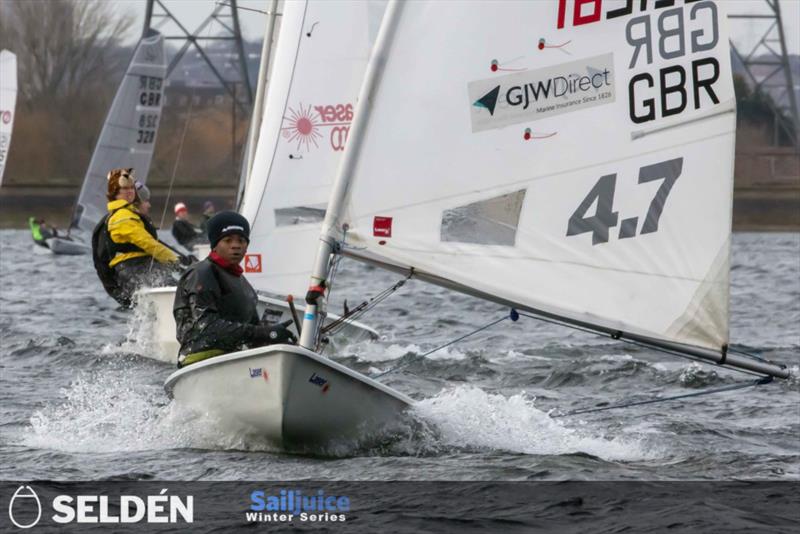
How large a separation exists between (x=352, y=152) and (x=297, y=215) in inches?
189

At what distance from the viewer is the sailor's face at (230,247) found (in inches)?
287


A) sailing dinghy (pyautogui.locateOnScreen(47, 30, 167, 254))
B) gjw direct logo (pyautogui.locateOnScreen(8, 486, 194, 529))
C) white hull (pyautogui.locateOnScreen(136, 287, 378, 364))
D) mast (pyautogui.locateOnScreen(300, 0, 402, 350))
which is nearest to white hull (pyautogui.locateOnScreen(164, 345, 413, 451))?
mast (pyautogui.locateOnScreen(300, 0, 402, 350))

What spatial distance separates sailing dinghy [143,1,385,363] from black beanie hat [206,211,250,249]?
14.4ft

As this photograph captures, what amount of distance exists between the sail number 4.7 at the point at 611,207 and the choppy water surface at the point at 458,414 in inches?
43.5

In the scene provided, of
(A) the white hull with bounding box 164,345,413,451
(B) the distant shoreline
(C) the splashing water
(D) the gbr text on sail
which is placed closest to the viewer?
(A) the white hull with bounding box 164,345,413,451

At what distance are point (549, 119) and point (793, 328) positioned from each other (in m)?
8.49

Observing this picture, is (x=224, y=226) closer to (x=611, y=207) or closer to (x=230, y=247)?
(x=230, y=247)

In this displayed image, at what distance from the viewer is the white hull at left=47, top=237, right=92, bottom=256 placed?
30.9 meters

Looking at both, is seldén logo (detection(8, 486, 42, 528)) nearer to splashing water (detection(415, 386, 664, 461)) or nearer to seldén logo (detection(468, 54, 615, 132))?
splashing water (detection(415, 386, 664, 461))

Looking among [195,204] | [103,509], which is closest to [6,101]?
[103,509]

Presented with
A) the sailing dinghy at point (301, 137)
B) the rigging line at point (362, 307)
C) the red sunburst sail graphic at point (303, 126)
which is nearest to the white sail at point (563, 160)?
the rigging line at point (362, 307)

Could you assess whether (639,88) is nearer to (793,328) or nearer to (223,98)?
(793,328)

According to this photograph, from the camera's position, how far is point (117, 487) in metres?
6.53

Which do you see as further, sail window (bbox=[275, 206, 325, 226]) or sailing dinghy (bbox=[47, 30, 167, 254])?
sailing dinghy (bbox=[47, 30, 167, 254])
